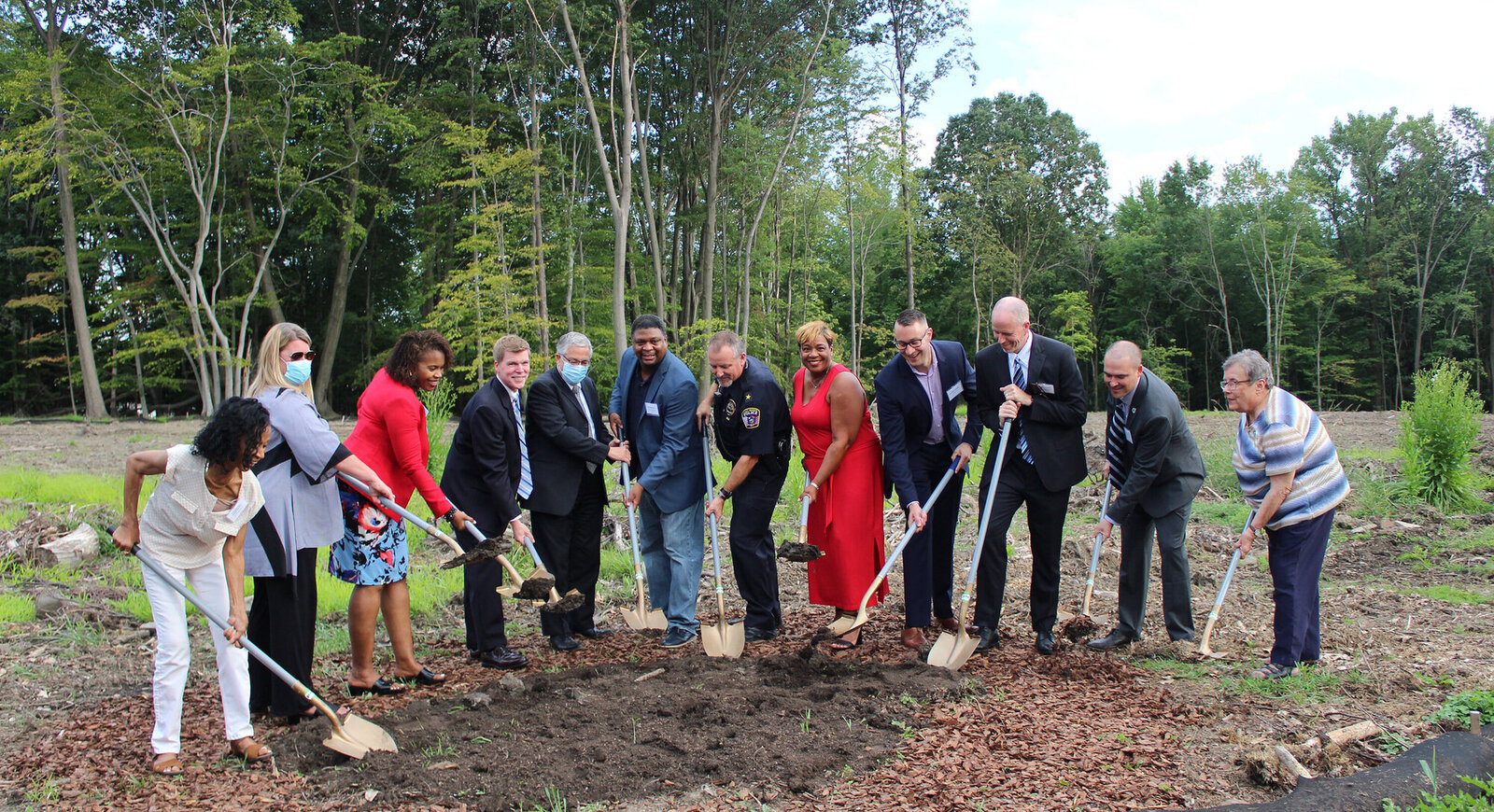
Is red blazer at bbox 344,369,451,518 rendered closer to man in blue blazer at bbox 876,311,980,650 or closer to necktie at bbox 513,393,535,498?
necktie at bbox 513,393,535,498

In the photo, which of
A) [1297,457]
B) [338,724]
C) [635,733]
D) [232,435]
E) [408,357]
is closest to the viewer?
[232,435]

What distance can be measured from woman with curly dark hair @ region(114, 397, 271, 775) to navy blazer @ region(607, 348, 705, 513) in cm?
227

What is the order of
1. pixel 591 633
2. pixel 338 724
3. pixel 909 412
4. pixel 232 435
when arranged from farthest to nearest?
pixel 591 633 < pixel 909 412 < pixel 338 724 < pixel 232 435

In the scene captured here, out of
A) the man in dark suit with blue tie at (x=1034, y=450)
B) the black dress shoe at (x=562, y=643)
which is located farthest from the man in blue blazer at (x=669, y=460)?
the man in dark suit with blue tie at (x=1034, y=450)

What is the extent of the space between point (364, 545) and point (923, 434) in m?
3.16

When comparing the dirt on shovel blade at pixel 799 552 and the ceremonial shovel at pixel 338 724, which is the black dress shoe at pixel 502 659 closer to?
the ceremonial shovel at pixel 338 724

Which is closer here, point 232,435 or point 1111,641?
point 232,435

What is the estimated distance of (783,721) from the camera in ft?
13.3

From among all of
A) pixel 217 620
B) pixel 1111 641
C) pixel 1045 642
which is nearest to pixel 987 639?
pixel 1045 642

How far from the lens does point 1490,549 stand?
7484 mm

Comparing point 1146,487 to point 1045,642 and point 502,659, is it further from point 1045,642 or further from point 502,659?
point 502,659

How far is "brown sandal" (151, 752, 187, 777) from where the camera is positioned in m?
3.64

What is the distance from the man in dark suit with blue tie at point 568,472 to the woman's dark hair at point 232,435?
193cm

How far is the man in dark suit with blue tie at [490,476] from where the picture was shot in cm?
506
